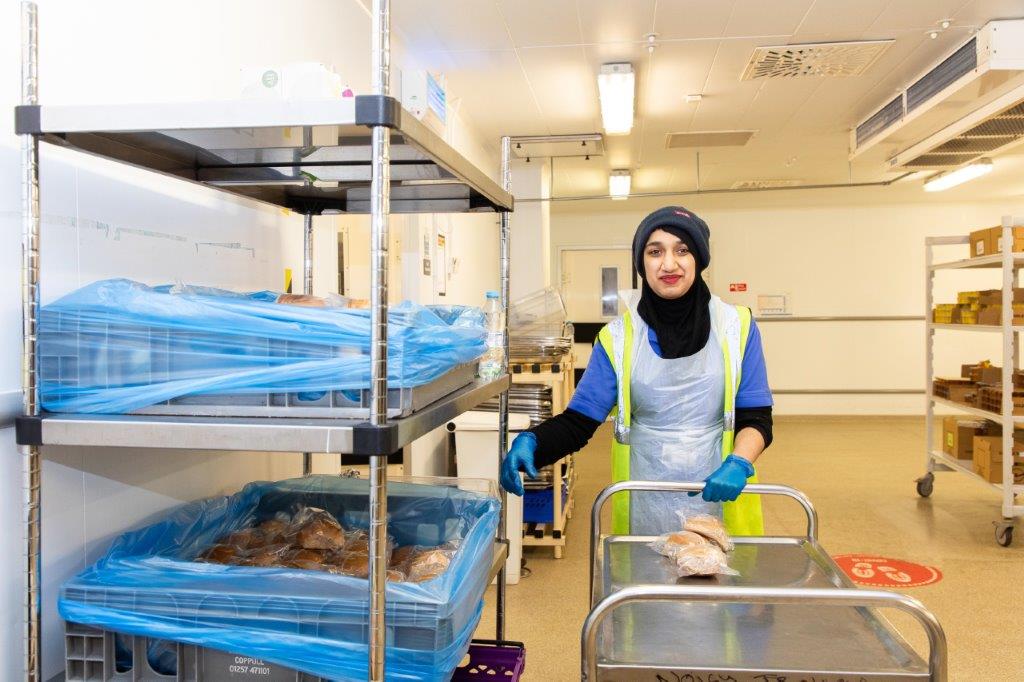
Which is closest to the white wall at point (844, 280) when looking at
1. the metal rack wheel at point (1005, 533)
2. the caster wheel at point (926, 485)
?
the caster wheel at point (926, 485)

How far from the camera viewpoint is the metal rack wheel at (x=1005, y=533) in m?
4.44

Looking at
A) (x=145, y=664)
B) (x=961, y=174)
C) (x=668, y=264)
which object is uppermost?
(x=961, y=174)

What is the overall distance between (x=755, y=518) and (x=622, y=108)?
3276 mm

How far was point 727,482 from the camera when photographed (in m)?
1.66

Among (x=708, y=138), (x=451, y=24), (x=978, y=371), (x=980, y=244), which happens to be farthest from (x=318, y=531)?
(x=708, y=138)

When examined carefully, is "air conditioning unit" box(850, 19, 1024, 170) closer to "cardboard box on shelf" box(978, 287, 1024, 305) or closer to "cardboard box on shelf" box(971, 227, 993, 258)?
"cardboard box on shelf" box(971, 227, 993, 258)

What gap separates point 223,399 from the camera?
1.20 m

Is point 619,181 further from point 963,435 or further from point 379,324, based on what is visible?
point 379,324

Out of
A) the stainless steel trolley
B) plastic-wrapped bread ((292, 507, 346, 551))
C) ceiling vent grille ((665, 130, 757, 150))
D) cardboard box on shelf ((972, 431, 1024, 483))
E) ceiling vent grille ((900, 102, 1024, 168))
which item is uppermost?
ceiling vent grille ((665, 130, 757, 150))

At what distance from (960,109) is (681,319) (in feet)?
10.9

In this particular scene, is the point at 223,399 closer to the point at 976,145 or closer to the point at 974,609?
the point at 974,609

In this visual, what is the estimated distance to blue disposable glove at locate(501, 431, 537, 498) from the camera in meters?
1.83

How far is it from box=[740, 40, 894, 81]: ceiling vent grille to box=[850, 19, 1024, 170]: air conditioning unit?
39 centimetres

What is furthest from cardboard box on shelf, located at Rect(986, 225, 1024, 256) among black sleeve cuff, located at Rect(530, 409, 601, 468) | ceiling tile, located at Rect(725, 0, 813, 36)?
black sleeve cuff, located at Rect(530, 409, 601, 468)
